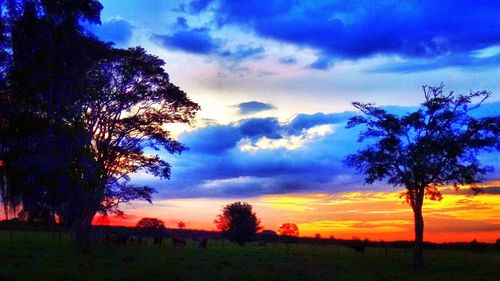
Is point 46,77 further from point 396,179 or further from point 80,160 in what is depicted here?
point 396,179

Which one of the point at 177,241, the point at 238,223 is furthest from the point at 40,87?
the point at 238,223

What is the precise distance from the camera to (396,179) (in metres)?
37.9

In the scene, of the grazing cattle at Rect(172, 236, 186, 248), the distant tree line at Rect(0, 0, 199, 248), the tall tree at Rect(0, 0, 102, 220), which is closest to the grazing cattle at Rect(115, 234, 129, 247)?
the grazing cattle at Rect(172, 236, 186, 248)

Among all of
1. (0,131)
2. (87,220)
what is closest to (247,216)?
(87,220)

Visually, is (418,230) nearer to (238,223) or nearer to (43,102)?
(43,102)

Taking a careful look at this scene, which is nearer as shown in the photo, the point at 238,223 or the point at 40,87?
the point at 40,87

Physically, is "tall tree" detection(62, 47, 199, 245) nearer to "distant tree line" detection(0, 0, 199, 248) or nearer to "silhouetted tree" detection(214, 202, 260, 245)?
"distant tree line" detection(0, 0, 199, 248)

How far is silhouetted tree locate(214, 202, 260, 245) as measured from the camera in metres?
98.8

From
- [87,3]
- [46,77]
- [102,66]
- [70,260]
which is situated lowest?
[70,260]

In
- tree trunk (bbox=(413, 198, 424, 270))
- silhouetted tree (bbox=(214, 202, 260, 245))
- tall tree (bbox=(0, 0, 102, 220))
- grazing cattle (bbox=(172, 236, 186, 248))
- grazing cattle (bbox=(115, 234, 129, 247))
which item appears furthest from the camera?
silhouetted tree (bbox=(214, 202, 260, 245))

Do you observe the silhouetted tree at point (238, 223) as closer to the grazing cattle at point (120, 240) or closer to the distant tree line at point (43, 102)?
the grazing cattle at point (120, 240)

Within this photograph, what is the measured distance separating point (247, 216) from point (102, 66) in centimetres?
6892

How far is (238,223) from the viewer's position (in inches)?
3964

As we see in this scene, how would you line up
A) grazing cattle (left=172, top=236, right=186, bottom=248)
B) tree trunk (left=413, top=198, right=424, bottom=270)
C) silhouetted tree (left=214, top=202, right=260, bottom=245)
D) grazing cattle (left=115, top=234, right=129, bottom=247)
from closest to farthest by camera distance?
tree trunk (left=413, top=198, right=424, bottom=270) → grazing cattle (left=115, top=234, right=129, bottom=247) → grazing cattle (left=172, top=236, right=186, bottom=248) → silhouetted tree (left=214, top=202, right=260, bottom=245)
